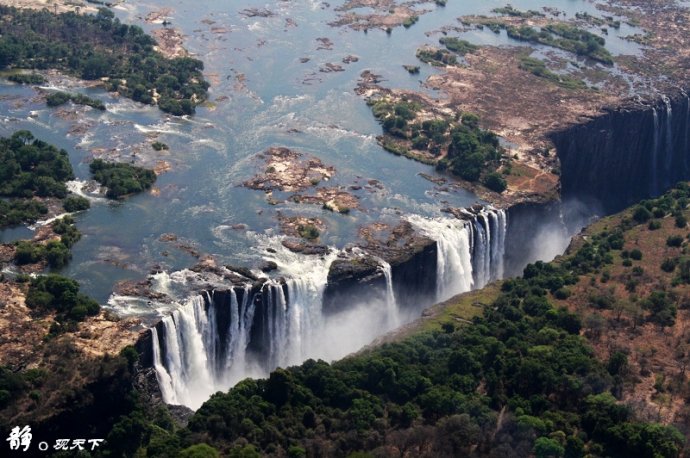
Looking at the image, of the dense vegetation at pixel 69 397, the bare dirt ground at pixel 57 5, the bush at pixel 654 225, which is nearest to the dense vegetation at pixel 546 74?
the bush at pixel 654 225

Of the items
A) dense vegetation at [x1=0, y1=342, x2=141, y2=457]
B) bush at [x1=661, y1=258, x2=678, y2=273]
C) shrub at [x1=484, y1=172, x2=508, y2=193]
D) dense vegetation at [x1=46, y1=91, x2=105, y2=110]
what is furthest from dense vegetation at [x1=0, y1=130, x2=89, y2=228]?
bush at [x1=661, y1=258, x2=678, y2=273]

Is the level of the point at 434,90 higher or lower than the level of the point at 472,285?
higher

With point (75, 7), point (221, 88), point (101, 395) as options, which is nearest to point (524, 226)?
point (221, 88)

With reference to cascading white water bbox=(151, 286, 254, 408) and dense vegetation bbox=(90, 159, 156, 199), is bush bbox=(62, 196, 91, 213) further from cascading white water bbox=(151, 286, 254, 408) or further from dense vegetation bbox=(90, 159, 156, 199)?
cascading white water bbox=(151, 286, 254, 408)

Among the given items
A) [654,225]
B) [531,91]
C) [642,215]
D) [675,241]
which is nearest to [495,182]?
[642,215]

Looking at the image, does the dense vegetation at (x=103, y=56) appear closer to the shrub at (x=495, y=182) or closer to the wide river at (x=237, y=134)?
the wide river at (x=237, y=134)

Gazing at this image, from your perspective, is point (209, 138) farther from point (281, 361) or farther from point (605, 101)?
point (605, 101)
